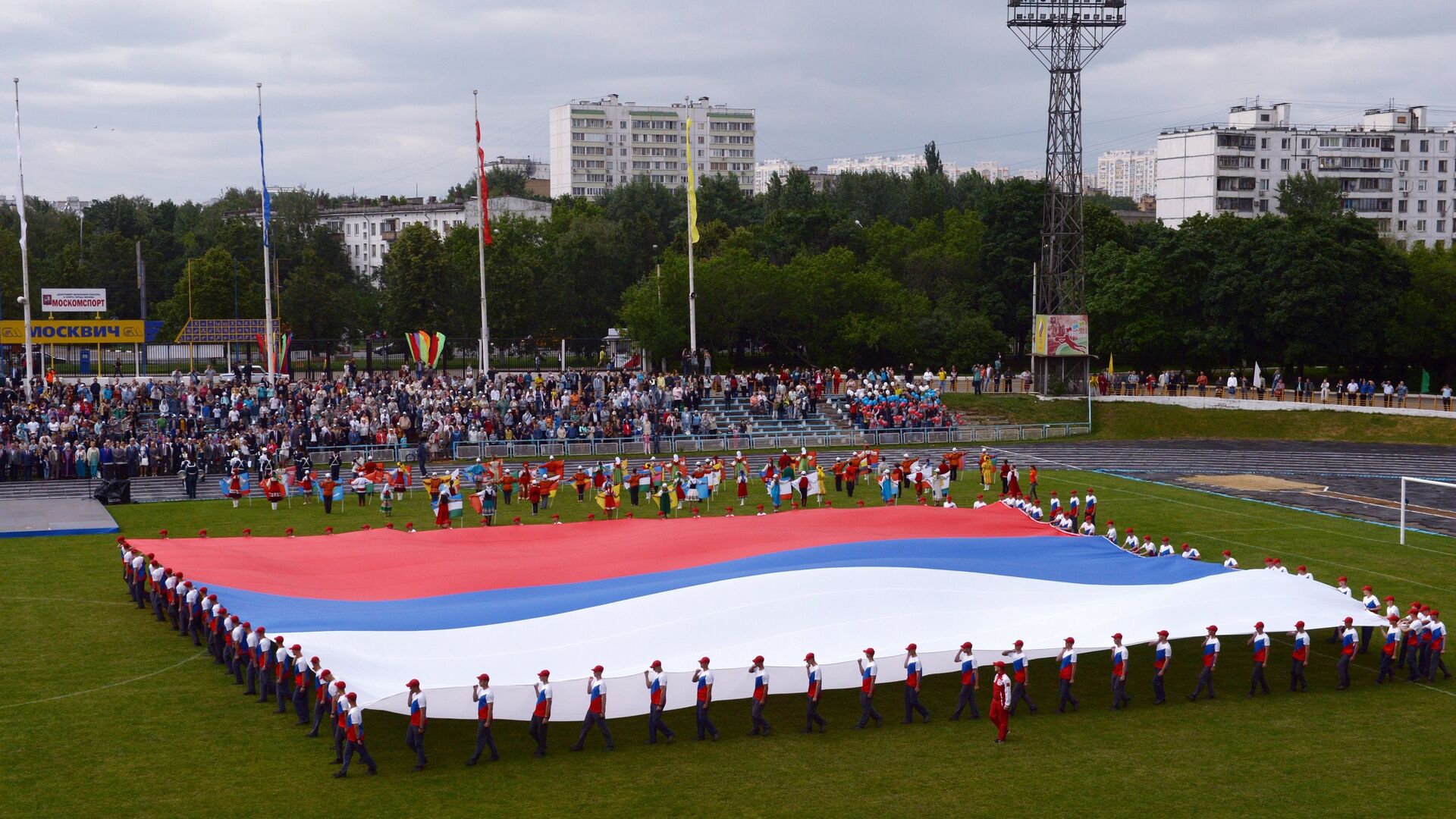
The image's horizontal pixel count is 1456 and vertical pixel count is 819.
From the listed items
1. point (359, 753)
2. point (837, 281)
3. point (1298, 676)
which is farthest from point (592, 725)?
point (837, 281)

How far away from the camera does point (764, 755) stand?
15445 mm

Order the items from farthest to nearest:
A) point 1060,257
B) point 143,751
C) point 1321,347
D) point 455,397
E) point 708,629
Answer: point 1321,347
point 1060,257
point 455,397
point 708,629
point 143,751

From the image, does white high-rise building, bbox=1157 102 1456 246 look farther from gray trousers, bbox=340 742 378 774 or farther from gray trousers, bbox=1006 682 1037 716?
gray trousers, bbox=340 742 378 774

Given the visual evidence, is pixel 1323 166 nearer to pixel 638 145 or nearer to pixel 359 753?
pixel 638 145

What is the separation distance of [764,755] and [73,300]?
146 ft

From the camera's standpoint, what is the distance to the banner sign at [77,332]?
47.9 meters

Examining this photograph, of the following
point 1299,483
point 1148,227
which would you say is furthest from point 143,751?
point 1148,227

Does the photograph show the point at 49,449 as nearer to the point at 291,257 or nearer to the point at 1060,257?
the point at 1060,257

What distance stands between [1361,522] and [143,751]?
1047 inches

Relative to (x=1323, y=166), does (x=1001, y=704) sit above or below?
below

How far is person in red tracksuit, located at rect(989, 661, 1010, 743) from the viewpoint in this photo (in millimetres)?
15688

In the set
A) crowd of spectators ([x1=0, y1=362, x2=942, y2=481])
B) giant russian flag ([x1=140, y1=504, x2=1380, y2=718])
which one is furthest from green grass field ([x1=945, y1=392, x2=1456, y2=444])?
giant russian flag ([x1=140, y1=504, x2=1380, y2=718])

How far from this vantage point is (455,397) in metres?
43.9

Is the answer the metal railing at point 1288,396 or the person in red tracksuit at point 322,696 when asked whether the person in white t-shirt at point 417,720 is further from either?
the metal railing at point 1288,396
